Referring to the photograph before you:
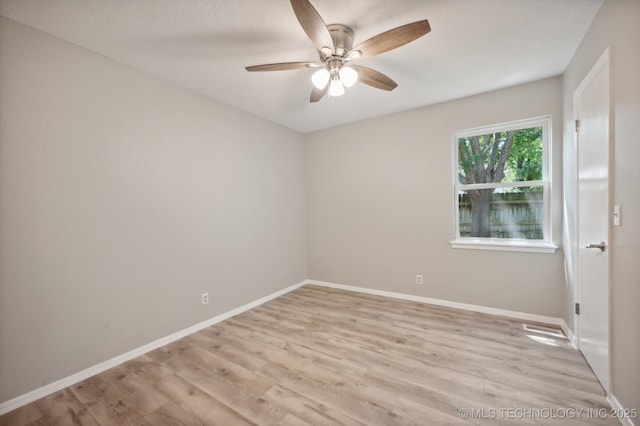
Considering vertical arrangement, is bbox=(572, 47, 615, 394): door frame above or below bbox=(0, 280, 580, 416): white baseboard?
above

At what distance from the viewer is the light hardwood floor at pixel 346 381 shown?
1604 mm

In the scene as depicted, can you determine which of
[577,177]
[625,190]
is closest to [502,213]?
[577,177]

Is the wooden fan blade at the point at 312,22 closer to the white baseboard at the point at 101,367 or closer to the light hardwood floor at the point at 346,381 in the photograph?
the light hardwood floor at the point at 346,381

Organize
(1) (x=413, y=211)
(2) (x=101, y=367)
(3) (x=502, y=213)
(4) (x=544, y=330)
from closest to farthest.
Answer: (2) (x=101, y=367), (4) (x=544, y=330), (3) (x=502, y=213), (1) (x=413, y=211)

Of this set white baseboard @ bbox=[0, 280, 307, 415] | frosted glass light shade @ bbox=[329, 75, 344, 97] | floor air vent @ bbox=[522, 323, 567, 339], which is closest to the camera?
white baseboard @ bbox=[0, 280, 307, 415]

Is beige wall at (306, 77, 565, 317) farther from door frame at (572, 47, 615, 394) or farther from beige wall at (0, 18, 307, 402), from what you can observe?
beige wall at (0, 18, 307, 402)

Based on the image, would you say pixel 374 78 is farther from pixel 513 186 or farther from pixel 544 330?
pixel 544 330

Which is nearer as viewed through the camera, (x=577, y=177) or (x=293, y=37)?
(x=293, y=37)

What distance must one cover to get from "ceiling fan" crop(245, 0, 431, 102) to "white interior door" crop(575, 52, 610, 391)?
1.29 m

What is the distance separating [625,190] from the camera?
1423mm

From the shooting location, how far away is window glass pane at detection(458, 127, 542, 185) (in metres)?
2.92

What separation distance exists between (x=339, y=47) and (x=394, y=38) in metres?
0.43

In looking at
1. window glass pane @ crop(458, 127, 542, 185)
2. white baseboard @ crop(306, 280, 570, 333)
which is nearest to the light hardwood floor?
white baseboard @ crop(306, 280, 570, 333)

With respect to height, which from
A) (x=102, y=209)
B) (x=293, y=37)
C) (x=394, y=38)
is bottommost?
(x=102, y=209)
